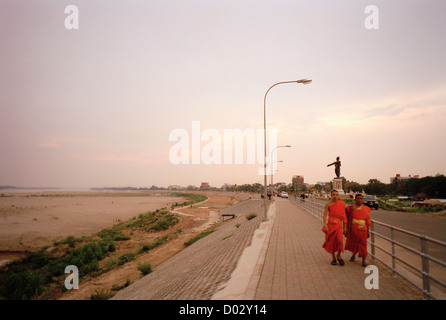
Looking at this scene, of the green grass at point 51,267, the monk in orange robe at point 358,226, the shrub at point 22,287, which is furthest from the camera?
the green grass at point 51,267

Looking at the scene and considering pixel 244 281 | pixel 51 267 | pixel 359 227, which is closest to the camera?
pixel 244 281

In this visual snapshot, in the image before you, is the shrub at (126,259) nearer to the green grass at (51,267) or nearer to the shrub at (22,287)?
the green grass at (51,267)

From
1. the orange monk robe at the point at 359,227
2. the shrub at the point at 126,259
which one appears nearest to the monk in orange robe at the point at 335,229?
the orange monk robe at the point at 359,227

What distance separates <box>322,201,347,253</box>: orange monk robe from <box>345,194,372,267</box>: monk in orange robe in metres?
0.22

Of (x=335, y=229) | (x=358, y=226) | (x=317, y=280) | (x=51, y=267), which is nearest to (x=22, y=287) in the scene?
(x=51, y=267)

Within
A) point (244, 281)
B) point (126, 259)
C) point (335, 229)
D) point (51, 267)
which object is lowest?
point (51, 267)

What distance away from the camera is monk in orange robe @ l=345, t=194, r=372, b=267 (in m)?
6.21

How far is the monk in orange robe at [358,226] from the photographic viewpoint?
6.21 meters

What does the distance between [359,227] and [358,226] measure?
0.11 ft

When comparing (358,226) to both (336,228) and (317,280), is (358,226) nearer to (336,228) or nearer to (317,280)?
(336,228)

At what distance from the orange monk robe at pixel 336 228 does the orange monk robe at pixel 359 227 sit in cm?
21

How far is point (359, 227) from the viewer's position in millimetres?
6219
